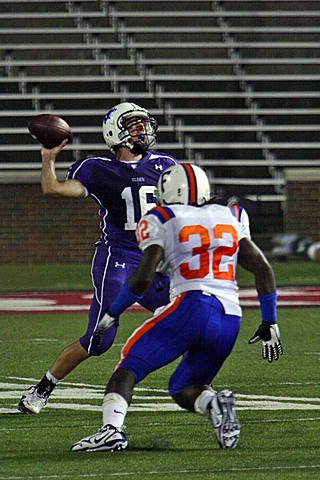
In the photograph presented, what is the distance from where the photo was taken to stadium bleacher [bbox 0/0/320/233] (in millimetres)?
20922

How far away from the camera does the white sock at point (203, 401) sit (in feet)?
15.8

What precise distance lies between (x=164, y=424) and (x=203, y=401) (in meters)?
0.79

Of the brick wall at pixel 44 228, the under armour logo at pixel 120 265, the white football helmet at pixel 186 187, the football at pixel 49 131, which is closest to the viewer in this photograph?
the white football helmet at pixel 186 187

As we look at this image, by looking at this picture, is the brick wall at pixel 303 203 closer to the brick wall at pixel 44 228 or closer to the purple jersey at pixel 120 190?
the brick wall at pixel 44 228

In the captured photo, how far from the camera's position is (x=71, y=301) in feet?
45.8

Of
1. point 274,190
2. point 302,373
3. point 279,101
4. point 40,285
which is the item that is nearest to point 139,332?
point 302,373

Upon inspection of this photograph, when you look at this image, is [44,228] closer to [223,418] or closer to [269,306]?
[269,306]

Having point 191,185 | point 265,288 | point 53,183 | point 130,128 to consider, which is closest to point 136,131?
point 130,128

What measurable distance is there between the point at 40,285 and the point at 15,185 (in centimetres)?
344

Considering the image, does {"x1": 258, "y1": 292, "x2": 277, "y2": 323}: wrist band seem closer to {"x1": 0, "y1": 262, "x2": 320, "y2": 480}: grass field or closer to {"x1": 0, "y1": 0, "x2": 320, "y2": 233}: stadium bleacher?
{"x1": 0, "y1": 262, "x2": 320, "y2": 480}: grass field

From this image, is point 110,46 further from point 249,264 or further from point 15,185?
point 249,264

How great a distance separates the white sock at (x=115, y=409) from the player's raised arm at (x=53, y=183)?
55.6 inches

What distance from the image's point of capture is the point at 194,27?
2238 centimetres

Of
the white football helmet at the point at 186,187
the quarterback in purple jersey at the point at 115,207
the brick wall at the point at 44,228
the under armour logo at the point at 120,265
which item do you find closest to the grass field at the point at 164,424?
the quarterback in purple jersey at the point at 115,207
